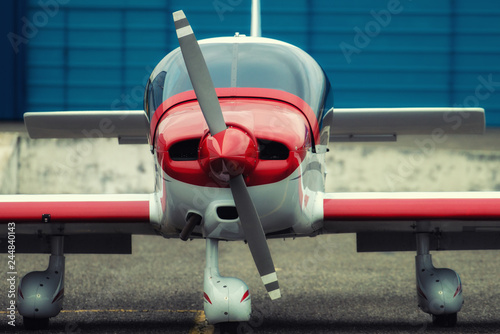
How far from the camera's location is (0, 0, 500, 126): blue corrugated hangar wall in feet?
65.1

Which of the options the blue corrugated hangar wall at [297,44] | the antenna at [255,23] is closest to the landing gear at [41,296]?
the antenna at [255,23]

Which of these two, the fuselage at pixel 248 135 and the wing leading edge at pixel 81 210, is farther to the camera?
the wing leading edge at pixel 81 210

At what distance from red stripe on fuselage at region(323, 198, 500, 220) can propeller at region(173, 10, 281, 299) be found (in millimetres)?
813

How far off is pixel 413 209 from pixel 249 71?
154 cm

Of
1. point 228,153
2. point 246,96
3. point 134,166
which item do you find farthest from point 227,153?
point 134,166

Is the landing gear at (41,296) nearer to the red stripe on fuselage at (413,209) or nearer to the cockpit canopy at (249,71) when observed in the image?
the cockpit canopy at (249,71)

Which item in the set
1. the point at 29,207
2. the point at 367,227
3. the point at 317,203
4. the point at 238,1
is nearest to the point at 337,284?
the point at 367,227

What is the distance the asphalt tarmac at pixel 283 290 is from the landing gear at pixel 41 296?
0.15 metres

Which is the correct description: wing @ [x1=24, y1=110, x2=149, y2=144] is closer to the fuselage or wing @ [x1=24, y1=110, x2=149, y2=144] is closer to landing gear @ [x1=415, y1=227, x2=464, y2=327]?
the fuselage

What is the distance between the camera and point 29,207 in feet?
20.1

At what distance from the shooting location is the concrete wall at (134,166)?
14750 mm

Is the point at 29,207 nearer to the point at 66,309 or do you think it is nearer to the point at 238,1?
the point at 66,309

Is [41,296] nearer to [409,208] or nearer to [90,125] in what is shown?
[90,125]

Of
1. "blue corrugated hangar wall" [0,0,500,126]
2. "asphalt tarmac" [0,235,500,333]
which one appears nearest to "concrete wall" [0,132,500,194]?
"asphalt tarmac" [0,235,500,333]
